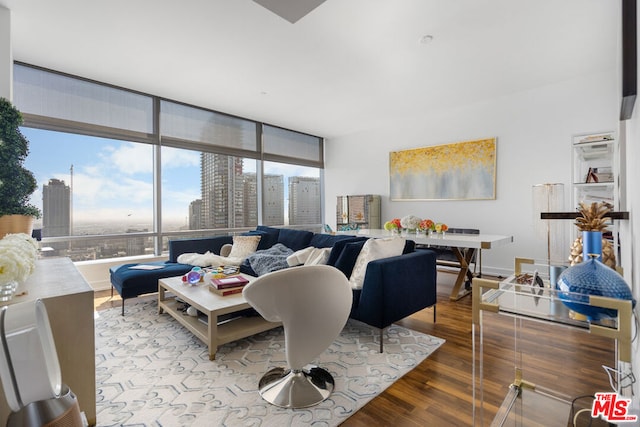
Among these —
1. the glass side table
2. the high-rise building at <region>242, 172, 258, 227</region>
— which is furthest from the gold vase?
the high-rise building at <region>242, 172, 258, 227</region>

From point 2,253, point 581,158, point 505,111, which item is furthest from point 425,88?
point 2,253

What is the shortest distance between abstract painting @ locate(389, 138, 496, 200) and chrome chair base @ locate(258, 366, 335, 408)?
431 centimetres

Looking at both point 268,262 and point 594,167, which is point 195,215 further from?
point 594,167

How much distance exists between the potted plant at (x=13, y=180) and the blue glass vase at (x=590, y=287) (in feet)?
11.0

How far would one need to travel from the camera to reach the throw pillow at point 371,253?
2.51 meters

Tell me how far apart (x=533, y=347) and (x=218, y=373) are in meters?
2.29

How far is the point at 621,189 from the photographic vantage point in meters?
1.50

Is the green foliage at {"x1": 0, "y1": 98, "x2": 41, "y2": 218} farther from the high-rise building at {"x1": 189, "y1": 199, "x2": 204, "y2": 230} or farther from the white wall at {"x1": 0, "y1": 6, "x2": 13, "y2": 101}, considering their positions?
the high-rise building at {"x1": 189, "y1": 199, "x2": 204, "y2": 230}

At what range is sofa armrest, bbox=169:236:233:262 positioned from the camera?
405 cm

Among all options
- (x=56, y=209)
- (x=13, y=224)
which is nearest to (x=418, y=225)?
(x=13, y=224)

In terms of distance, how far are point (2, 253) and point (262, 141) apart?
206 inches

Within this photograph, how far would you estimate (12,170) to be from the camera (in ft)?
7.74

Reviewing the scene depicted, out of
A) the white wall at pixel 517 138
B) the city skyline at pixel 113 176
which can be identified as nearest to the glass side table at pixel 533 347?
the white wall at pixel 517 138

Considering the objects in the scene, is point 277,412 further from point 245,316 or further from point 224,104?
point 224,104
